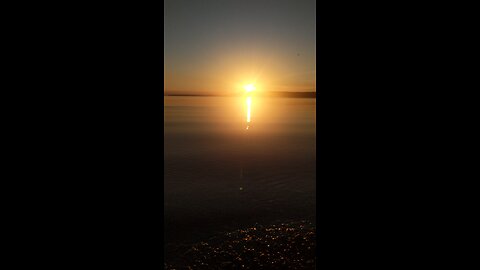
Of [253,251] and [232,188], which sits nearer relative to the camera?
[253,251]

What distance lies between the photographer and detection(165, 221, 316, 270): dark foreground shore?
454cm

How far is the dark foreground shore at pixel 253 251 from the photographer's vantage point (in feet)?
14.9

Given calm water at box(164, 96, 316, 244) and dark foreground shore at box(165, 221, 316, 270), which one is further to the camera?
calm water at box(164, 96, 316, 244)

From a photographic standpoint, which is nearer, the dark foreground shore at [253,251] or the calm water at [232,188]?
the dark foreground shore at [253,251]

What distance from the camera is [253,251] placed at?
16.3ft
